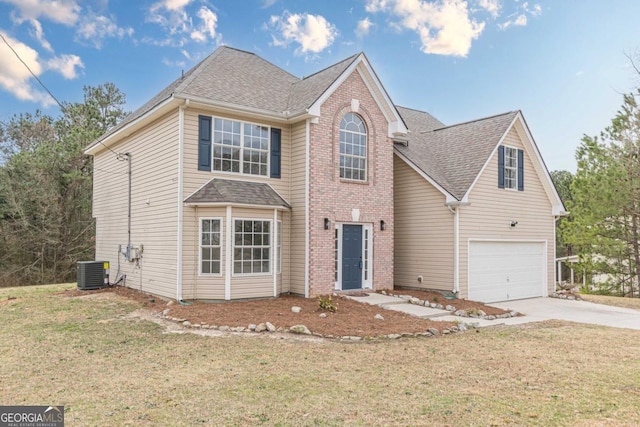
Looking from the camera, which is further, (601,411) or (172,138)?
(172,138)

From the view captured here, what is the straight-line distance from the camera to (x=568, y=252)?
1558 inches

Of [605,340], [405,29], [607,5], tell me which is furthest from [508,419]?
[405,29]

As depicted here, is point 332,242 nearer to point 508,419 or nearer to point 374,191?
point 374,191

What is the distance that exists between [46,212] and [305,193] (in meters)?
17.8

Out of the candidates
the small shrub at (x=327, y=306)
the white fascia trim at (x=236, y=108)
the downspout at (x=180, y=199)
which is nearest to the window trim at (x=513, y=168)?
the white fascia trim at (x=236, y=108)

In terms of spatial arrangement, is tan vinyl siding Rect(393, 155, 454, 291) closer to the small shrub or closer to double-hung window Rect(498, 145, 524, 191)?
double-hung window Rect(498, 145, 524, 191)

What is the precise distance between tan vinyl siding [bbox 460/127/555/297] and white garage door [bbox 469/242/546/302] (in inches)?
12.6

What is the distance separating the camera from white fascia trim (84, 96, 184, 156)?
11705 mm

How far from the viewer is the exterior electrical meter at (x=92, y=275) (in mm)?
14953

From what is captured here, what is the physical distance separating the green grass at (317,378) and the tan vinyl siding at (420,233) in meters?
4.93

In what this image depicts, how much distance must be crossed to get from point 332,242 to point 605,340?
7.00m

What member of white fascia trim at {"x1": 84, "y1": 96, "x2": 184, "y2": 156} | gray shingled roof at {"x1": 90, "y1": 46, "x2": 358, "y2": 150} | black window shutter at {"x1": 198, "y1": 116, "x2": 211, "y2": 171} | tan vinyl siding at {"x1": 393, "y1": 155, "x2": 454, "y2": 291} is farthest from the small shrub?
white fascia trim at {"x1": 84, "y1": 96, "x2": 184, "y2": 156}

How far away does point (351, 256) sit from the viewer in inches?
544

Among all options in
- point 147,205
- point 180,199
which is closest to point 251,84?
point 180,199
